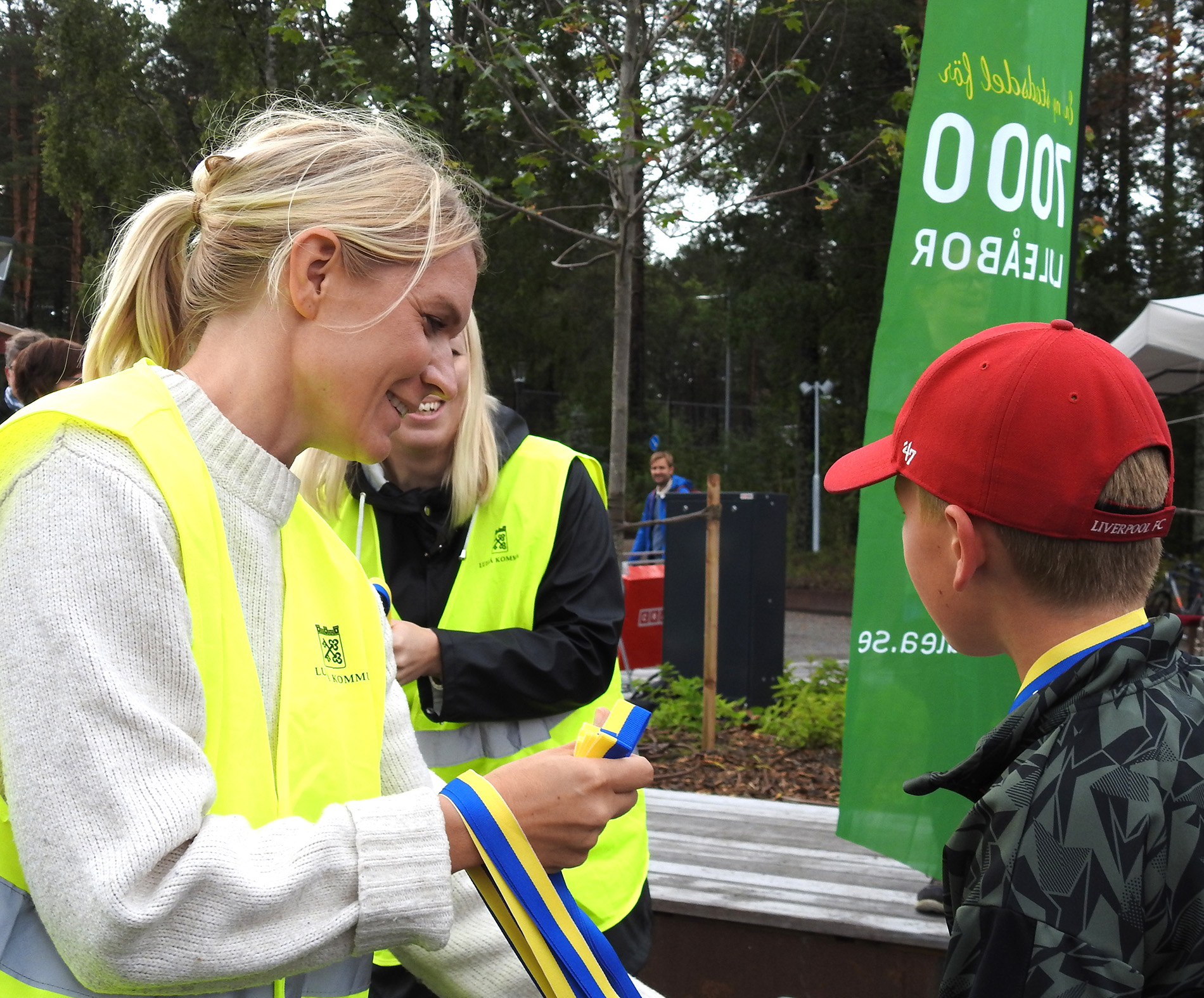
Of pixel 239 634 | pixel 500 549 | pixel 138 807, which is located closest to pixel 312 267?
pixel 239 634

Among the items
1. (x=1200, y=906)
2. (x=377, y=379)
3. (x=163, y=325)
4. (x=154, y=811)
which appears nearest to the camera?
(x=154, y=811)

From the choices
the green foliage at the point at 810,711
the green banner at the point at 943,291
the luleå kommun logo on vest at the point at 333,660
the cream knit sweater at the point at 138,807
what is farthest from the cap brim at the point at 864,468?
the green foliage at the point at 810,711

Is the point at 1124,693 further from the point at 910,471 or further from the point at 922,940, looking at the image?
the point at 922,940

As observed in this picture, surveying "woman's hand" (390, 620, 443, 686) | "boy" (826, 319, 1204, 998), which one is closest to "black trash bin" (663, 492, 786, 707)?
"woman's hand" (390, 620, 443, 686)

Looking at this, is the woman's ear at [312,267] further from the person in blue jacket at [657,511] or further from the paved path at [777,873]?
the person in blue jacket at [657,511]

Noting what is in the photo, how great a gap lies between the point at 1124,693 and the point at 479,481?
4.82ft

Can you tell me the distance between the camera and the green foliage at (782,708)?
674cm

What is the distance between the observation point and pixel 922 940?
362 centimetres

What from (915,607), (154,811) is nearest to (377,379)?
(154,811)

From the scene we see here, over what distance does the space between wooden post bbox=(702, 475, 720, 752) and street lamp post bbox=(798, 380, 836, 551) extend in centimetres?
1640

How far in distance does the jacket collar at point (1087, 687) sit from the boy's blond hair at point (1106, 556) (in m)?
0.08

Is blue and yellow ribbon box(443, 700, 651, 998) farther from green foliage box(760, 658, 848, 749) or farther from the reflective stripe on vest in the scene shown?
green foliage box(760, 658, 848, 749)

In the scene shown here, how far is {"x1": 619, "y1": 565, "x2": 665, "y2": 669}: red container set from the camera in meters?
9.59

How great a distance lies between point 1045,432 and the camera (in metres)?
1.43
